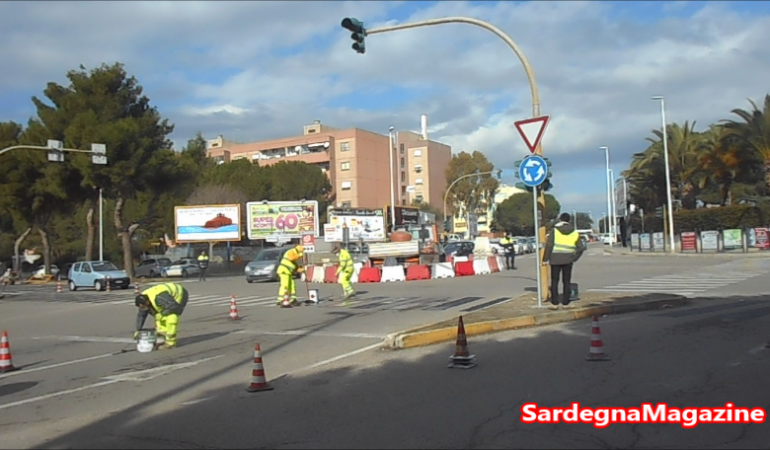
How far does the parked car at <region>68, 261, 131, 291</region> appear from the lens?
36.4 m

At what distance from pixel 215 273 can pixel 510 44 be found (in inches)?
1711

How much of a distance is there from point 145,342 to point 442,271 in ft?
66.2

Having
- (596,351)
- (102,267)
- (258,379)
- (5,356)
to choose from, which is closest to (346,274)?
(5,356)

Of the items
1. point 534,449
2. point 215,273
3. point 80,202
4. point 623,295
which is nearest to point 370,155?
point 215,273

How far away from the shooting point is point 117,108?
46.5 meters

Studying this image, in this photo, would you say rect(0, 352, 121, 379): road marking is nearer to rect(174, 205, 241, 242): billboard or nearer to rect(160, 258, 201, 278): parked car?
rect(160, 258, 201, 278): parked car

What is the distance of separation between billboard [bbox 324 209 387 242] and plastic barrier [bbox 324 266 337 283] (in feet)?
70.3

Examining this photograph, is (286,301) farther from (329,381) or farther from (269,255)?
(269,255)

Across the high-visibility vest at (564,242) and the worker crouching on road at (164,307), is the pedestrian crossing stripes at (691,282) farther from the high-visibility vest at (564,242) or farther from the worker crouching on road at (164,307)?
the worker crouching on road at (164,307)

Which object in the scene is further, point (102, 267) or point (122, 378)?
point (102, 267)

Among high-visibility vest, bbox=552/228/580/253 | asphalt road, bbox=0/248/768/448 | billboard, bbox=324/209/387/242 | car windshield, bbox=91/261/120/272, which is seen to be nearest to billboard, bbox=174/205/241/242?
billboard, bbox=324/209/387/242

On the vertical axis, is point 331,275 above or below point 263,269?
below

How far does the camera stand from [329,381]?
9.05m

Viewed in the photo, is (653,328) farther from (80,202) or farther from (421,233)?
(80,202)
